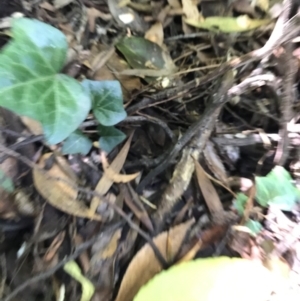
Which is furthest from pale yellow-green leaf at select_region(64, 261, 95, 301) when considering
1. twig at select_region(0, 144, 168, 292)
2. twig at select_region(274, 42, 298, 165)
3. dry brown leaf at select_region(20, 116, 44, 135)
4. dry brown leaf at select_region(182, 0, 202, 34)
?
dry brown leaf at select_region(182, 0, 202, 34)

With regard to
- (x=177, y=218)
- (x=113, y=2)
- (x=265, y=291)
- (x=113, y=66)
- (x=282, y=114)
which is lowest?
(x=265, y=291)

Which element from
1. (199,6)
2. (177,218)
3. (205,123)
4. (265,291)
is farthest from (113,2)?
(265,291)

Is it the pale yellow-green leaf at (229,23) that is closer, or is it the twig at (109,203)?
the twig at (109,203)

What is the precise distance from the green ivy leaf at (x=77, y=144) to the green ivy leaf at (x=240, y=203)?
0.88 feet

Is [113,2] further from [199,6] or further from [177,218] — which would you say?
[177,218]

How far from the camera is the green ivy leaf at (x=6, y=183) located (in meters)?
0.76

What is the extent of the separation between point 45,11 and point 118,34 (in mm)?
141

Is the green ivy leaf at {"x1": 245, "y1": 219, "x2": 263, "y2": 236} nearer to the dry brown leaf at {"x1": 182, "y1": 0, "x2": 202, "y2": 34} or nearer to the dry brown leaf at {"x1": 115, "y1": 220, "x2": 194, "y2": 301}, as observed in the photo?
the dry brown leaf at {"x1": 115, "y1": 220, "x2": 194, "y2": 301}

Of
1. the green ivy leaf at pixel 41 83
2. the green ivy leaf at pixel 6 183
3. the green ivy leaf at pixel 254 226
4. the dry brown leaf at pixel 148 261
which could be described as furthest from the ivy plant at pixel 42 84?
the green ivy leaf at pixel 254 226

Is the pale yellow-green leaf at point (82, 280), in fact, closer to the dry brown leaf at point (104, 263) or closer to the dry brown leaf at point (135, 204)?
the dry brown leaf at point (104, 263)

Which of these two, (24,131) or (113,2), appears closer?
(24,131)

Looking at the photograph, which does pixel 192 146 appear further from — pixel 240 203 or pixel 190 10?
pixel 190 10

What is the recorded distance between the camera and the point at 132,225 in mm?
766

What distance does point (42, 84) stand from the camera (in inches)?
29.0
